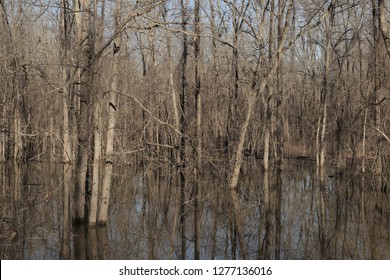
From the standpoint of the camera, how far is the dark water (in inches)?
326

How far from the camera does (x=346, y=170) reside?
2020 cm

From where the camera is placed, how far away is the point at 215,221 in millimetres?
10688

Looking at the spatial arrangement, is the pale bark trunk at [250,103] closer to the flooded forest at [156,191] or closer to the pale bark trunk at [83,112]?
the flooded forest at [156,191]

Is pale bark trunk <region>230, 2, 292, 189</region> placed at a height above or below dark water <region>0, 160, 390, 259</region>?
above

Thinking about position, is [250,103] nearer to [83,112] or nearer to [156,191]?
[156,191]

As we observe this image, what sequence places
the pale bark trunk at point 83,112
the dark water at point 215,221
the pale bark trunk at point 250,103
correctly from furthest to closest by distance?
the pale bark trunk at point 250,103, the pale bark trunk at point 83,112, the dark water at point 215,221

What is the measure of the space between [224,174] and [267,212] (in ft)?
15.4

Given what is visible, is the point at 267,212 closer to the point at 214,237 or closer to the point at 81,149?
the point at 214,237

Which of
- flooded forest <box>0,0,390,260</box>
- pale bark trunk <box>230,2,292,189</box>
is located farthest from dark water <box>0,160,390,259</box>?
pale bark trunk <box>230,2,292,189</box>

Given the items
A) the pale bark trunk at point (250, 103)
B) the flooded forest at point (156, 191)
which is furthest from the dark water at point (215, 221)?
the pale bark trunk at point (250, 103)

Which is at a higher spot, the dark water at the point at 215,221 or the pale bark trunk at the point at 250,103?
the pale bark trunk at the point at 250,103

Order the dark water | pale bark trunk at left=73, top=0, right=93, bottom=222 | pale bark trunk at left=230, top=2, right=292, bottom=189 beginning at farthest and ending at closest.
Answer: pale bark trunk at left=230, top=2, right=292, bottom=189, pale bark trunk at left=73, top=0, right=93, bottom=222, the dark water

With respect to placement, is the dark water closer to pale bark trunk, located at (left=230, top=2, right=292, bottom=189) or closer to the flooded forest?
the flooded forest

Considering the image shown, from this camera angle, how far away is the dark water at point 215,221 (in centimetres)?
827
